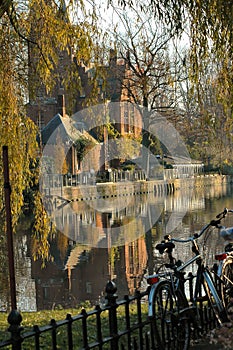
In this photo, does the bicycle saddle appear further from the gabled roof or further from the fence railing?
the gabled roof

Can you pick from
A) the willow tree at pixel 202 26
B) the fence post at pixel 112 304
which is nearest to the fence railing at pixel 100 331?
the fence post at pixel 112 304

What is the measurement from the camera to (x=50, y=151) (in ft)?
138

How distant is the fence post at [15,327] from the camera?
3.37 metres

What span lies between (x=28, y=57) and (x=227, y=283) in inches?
152

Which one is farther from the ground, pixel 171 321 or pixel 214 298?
pixel 214 298

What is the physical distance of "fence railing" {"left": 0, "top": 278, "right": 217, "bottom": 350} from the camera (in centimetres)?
353

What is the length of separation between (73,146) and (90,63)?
129 ft

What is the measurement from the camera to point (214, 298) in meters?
5.03

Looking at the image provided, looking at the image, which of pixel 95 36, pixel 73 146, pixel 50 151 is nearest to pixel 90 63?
pixel 95 36

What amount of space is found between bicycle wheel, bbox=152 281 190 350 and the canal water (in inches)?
156

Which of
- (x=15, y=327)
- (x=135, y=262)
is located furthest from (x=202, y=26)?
(x=135, y=262)

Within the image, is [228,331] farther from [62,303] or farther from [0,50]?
[62,303]

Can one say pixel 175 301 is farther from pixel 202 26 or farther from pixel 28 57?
pixel 28 57

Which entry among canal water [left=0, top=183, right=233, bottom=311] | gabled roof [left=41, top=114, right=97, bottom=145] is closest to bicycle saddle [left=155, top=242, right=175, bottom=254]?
canal water [left=0, top=183, right=233, bottom=311]
